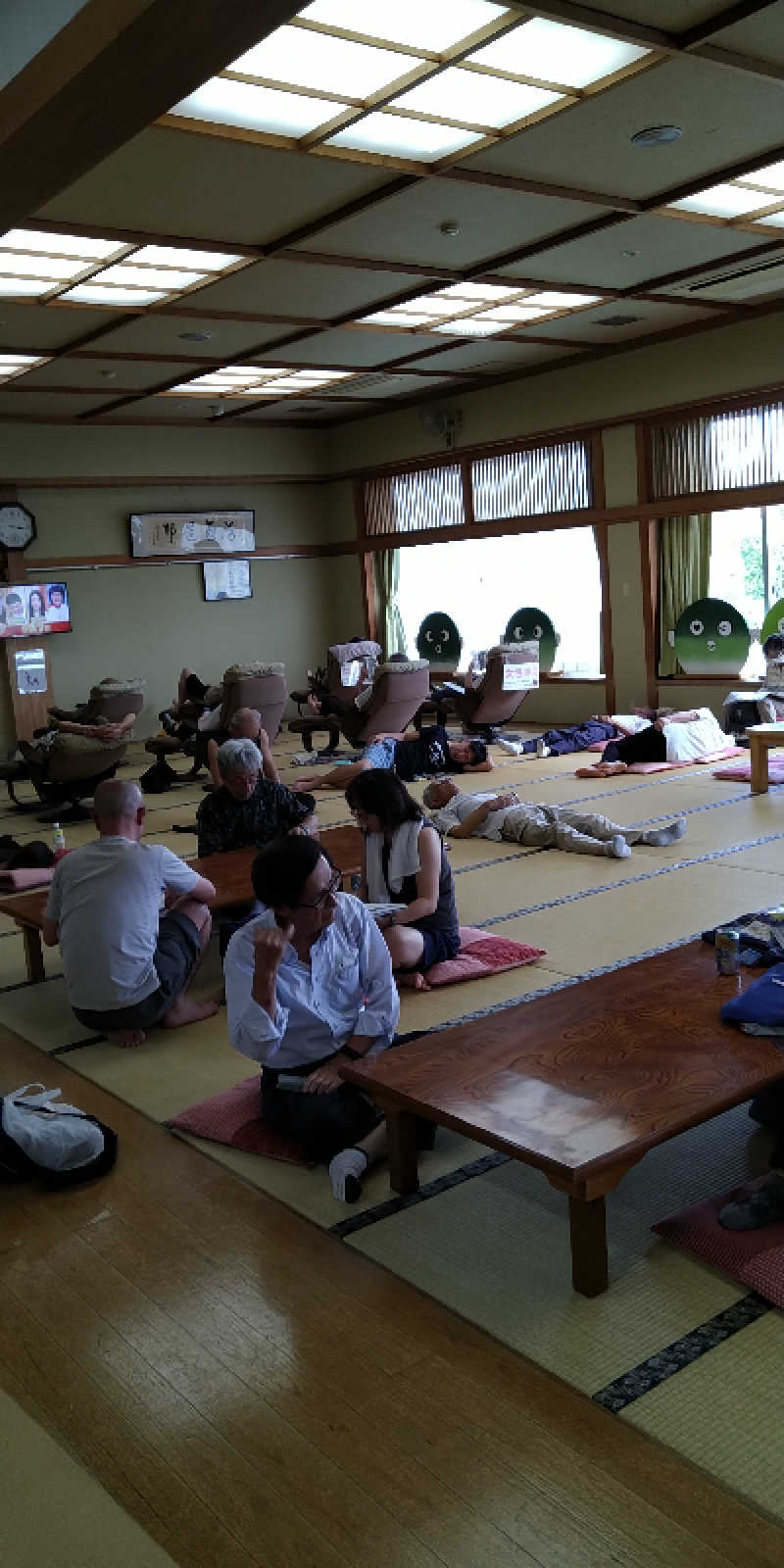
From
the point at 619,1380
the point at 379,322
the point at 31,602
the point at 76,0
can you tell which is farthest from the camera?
the point at 31,602

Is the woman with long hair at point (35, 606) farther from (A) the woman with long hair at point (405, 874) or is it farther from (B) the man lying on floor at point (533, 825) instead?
(A) the woman with long hair at point (405, 874)

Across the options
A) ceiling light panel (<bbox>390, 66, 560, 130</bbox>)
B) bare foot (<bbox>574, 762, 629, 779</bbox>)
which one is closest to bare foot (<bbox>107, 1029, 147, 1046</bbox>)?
ceiling light panel (<bbox>390, 66, 560, 130</bbox>)

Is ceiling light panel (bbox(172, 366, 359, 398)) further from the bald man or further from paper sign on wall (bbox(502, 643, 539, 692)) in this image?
the bald man

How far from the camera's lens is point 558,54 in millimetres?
4305

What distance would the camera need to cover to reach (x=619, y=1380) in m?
2.06

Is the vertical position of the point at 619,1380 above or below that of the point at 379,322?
below

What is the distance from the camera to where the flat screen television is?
36.5ft

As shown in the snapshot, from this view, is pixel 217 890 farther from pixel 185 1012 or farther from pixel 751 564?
pixel 751 564

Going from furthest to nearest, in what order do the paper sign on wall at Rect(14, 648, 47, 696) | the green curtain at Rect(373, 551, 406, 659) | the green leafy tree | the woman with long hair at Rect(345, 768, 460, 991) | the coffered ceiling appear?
the green curtain at Rect(373, 551, 406, 659), the paper sign on wall at Rect(14, 648, 47, 696), the green leafy tree, the woman with long hair at Rect(345, 768, 460, 991), the coffered ceiling

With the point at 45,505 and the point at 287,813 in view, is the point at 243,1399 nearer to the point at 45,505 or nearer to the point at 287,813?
the point at 287,813

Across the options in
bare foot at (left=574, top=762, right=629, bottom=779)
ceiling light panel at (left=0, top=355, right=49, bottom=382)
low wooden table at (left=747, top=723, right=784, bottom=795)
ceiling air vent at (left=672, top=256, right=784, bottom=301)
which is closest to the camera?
low wooden table at (left=747, top=723, right=784, bottom=795)

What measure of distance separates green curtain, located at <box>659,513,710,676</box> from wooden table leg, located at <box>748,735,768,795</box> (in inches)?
127

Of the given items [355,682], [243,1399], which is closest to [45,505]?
[355,682]

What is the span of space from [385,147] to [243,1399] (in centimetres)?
469
